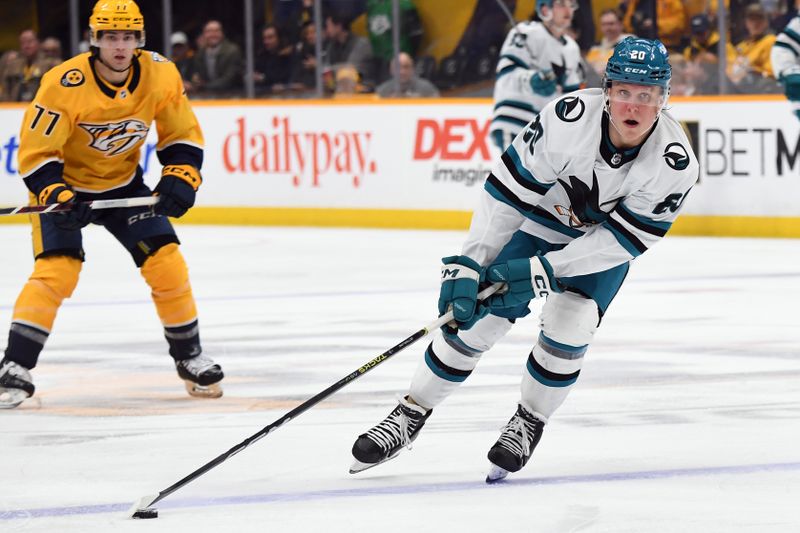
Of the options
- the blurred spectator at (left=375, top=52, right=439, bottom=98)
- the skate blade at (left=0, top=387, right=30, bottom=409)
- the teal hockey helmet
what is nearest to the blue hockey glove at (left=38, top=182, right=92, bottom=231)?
the skate blade at (left=0, top=387, right=30, bottom=409)

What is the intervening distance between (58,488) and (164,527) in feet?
1.73

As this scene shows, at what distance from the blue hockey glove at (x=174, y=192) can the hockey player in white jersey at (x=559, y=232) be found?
1.29 meters

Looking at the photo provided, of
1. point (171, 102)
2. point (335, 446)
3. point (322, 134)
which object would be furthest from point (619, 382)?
point (322, 134)

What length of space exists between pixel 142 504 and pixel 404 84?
8.39 metres

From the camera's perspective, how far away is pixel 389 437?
3980 mm

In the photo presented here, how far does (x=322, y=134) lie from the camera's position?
11.8m

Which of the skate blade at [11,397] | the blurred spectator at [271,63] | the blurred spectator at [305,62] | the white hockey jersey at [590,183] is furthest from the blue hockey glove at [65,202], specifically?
the blurred spectator at [271,63]

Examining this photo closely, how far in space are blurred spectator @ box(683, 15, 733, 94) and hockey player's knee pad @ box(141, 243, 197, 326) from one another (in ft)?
19.5

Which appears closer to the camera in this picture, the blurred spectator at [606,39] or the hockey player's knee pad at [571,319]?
the hockey player's knee pad at [571,319]

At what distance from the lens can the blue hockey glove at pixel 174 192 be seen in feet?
16.5

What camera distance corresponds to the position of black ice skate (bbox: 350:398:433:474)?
393 cm

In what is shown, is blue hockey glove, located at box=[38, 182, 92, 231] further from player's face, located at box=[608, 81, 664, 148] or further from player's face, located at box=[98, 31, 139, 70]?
player's face, located at box=[608, 81, 664, 148]

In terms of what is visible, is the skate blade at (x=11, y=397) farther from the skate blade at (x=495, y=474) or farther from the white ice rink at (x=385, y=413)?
the skate blade at (x=495, y=474)

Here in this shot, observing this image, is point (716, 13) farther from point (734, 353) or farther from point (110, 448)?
point (110, 448)
